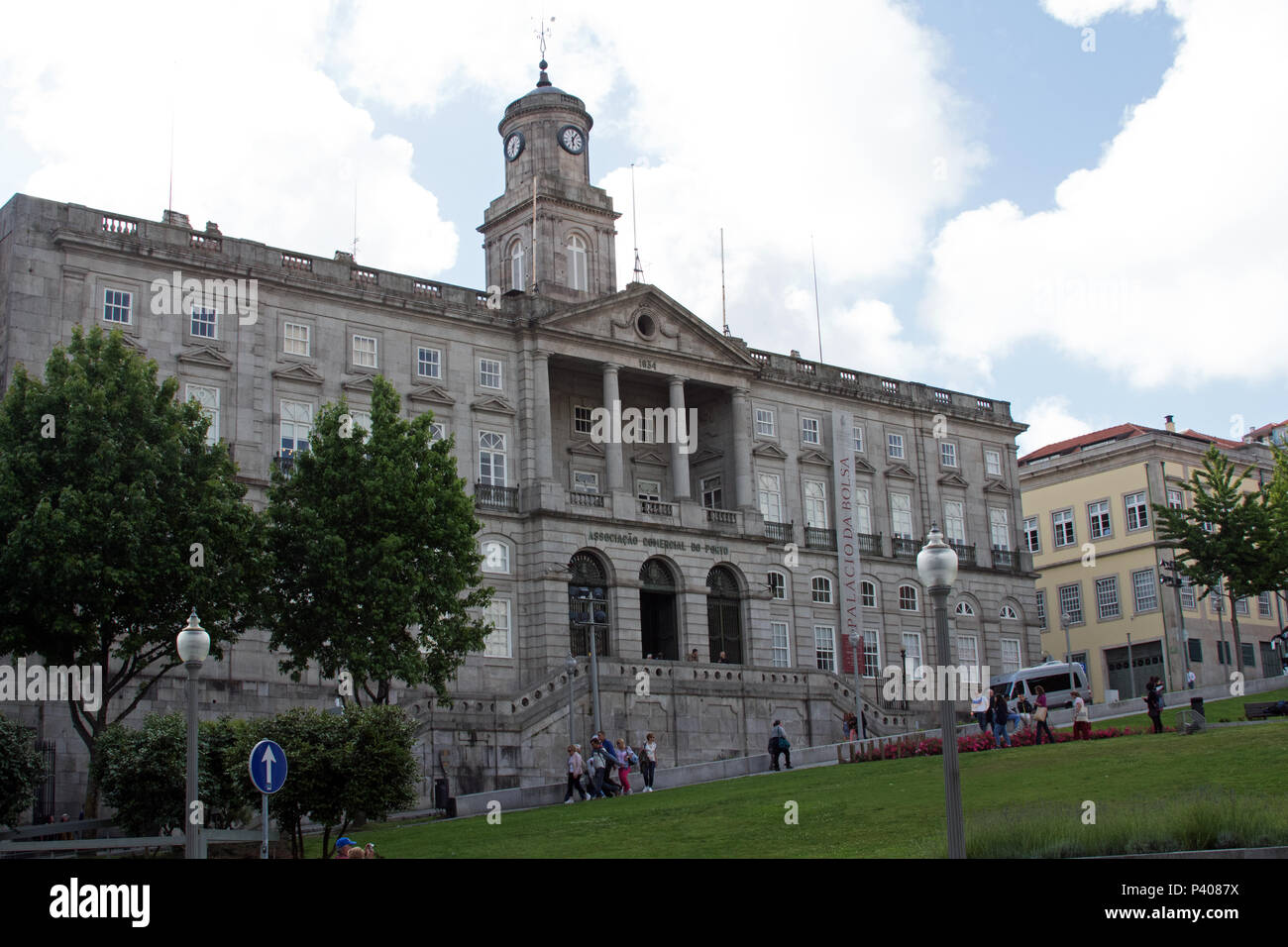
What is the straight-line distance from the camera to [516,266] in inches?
2721

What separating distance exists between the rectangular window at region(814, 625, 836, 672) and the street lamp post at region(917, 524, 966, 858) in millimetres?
47629

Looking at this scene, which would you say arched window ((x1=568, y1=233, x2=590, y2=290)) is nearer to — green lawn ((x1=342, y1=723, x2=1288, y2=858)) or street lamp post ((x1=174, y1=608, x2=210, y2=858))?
green lawn ((x1=342, y1=723, x2=1288, y2=858))

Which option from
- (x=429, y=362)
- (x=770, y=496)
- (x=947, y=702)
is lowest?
(x=947, y=702)

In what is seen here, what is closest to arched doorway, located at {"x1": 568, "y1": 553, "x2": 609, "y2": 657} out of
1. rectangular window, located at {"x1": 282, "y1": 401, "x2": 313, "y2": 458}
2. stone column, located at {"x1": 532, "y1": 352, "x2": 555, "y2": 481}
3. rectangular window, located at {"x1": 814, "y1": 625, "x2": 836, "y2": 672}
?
stone column, located at {"x1": 532, "y1": 352, "x2": 555, "y2": 481}

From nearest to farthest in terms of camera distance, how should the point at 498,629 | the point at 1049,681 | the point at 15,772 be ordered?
the point at 15,772 < the point at 498,629 < the point at 1049,681

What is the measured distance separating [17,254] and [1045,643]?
6142cm

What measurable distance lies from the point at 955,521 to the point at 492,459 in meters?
26.2

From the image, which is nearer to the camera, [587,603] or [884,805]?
[884,805]

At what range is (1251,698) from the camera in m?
56.1

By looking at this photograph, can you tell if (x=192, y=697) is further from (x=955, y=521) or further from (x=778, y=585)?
(x=955, y=521)

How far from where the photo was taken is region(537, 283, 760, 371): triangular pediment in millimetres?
62438

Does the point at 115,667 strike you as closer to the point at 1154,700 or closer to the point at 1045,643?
the point at 1154,700

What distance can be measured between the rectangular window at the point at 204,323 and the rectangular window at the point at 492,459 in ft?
35.9

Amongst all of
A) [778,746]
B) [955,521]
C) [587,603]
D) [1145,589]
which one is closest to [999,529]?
[955,521]
